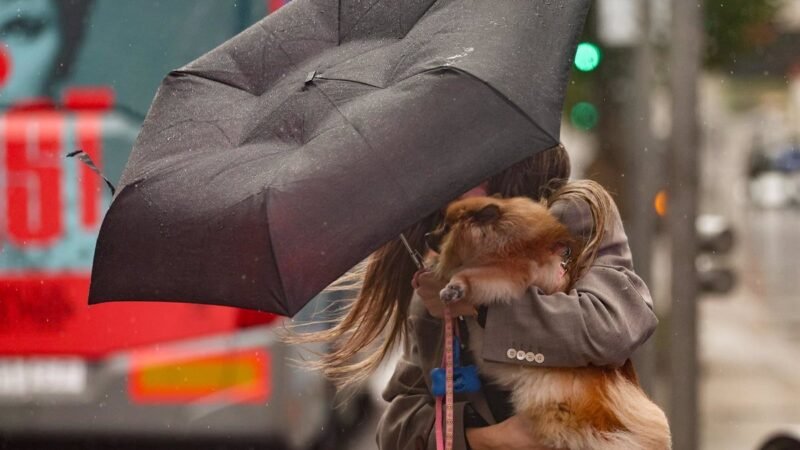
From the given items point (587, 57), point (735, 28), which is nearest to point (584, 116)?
point (587, 57)

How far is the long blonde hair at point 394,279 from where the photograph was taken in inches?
81.7

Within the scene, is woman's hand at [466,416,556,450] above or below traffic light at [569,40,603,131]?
below

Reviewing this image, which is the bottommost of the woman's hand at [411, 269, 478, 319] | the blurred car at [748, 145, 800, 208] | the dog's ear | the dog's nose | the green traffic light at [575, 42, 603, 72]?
the blurred car at [748, 145, 800, 208]

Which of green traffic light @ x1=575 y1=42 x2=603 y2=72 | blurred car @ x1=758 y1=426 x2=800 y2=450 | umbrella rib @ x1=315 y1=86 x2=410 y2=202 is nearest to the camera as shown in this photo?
umbrella rib @ x1=315 y1=86 x2=410 y2=202

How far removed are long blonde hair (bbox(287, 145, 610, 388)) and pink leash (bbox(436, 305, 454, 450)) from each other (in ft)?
0.64

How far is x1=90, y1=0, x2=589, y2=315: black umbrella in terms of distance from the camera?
1733 mm

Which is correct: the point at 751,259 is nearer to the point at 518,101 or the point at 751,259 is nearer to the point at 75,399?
the point at 75,399

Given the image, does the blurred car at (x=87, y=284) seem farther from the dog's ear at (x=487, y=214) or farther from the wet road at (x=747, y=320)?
the dog's ear at (x=487, y=214)

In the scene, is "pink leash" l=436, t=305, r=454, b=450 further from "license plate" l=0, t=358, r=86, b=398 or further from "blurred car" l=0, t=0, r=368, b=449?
"license plate" l=0, t=358, r=86, b=398

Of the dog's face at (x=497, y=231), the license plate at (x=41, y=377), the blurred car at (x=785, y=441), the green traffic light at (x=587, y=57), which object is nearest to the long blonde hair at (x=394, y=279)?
the dog's face at (x=497, y=231)

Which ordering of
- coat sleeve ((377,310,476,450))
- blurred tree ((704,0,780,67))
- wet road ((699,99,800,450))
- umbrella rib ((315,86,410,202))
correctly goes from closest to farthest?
umbrella rib ((315,86,410,202))
coat sleeve ((377,310,476,450))
blurred tree ((704,0,780,67))
wet road ((699,99,800,450))

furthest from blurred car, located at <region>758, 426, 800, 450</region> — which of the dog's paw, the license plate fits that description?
the license plate

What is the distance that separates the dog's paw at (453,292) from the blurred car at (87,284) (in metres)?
2.39

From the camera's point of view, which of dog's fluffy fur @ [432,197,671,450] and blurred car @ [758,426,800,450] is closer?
dog's fluffy fur @ [432,197,671,450]
